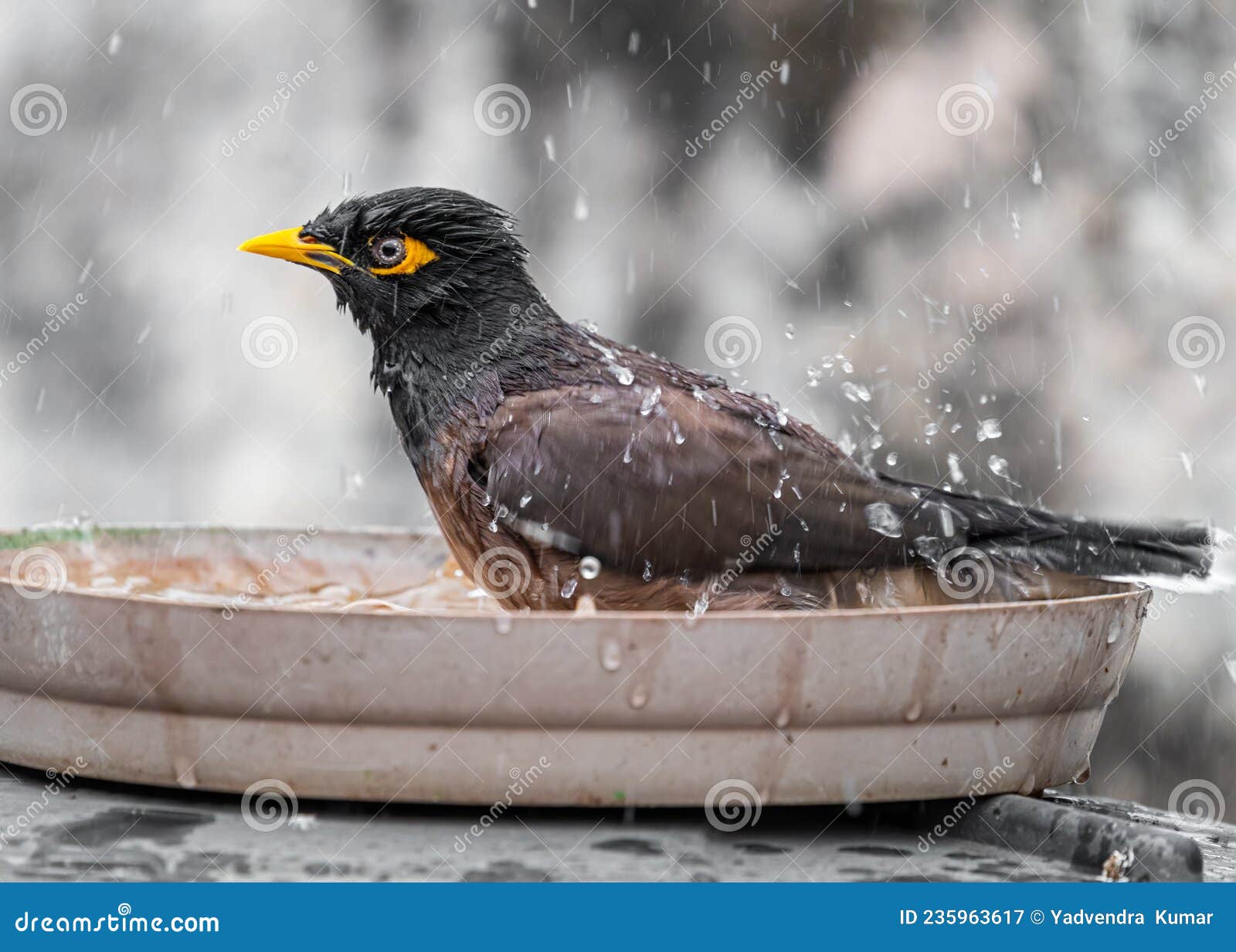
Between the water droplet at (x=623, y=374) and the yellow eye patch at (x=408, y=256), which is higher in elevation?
the yellow eye patch at (x=408, y=256)

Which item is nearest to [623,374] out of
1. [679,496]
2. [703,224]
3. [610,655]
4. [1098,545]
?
[679,496]

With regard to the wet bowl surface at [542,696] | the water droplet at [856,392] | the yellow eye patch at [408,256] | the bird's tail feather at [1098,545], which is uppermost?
the yellow eye patch at [408,256]

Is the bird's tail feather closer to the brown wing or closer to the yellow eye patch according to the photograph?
the brown wing

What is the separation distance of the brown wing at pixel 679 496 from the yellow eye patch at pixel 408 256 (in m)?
0.59

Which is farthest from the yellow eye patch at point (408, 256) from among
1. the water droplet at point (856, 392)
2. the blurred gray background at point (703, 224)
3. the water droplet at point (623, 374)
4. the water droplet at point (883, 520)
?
the water droplet at point (856, 392)

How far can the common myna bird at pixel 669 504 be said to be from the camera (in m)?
2.74

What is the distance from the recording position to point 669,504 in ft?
8.97

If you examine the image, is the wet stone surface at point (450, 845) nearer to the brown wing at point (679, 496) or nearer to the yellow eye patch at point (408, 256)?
the brown wing at point (679, 496)

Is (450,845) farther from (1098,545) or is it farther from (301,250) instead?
(301,250)

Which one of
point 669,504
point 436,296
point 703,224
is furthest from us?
point 703,224

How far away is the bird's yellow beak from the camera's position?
3.30 metres

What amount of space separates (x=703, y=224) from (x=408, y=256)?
1.75 metres

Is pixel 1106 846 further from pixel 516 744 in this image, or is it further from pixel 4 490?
pixel 4 490

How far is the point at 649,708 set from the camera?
1.83 m
